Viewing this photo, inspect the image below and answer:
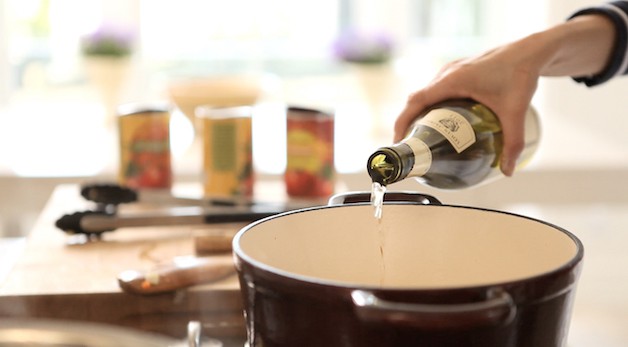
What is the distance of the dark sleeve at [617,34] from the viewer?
35.9 inches

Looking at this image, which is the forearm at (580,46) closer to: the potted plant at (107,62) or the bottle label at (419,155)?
the bottle label at (419,155)

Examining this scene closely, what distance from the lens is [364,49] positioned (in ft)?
6.61

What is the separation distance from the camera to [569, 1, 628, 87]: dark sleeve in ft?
2.99

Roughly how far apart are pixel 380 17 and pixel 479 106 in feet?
5.26

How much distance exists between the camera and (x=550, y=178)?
1659mm

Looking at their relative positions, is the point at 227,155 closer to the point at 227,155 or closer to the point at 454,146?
the point at 227,155

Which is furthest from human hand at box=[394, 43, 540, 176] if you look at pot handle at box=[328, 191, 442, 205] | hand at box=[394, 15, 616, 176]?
pot handle at box=[328, 191, 442, 205]

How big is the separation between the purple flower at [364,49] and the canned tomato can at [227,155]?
0.81 meters

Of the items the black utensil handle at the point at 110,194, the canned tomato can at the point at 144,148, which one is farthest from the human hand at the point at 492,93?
the canned tomato can at the point at 144,148

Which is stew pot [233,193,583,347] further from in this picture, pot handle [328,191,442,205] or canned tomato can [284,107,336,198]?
canned tomato can [284,107,336,198]

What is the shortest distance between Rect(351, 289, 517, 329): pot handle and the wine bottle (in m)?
0.26

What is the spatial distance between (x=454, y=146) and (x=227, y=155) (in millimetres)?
550

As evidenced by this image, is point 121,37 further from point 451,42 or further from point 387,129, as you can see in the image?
point 451,42

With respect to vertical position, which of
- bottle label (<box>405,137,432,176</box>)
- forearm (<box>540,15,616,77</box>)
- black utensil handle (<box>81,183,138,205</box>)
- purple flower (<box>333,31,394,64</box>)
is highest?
forearm (<box>540,15,616,77</box>)
